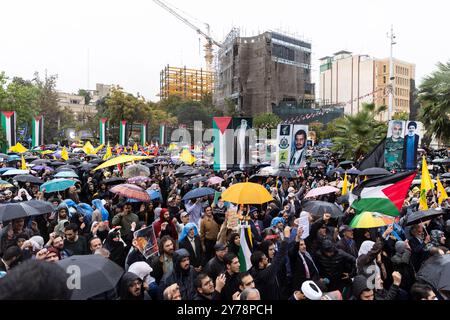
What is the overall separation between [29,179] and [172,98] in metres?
69.9

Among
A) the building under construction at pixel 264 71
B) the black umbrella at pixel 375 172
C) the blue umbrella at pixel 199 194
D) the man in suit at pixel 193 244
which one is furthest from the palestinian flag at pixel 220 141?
the building under construction at pixel 264 71

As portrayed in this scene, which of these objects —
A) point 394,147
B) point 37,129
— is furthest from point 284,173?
Answer: point 37,129

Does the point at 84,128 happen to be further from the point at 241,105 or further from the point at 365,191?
the point at 365,191

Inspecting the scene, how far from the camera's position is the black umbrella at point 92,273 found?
3.41m

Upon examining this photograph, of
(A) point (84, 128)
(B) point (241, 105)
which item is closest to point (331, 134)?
(B) point (241, 105)

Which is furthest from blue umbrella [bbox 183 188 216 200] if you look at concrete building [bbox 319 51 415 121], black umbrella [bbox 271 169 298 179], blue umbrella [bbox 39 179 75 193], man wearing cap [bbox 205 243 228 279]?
concrete building [bbox 319 51 415 121]

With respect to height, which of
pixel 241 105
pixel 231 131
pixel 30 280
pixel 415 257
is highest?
pixel 241 105

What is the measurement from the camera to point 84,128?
5700 cm

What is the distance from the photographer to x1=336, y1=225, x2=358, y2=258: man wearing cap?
18.5 ft

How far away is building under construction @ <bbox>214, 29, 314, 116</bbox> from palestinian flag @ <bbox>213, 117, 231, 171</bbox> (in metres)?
53.4

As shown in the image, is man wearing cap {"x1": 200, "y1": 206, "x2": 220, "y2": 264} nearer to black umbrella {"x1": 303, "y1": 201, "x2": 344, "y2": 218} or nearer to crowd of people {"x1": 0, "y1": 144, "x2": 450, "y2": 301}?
crowd of people {"x1": 0, "y1": 144, "x2": 450, "y2": 301}

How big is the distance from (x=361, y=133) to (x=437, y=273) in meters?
17.6

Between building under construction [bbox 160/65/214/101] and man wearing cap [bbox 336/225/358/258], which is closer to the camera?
man wearing cap [bbox 336/225/358/258]

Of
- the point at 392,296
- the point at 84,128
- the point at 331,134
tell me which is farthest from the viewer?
the point at 84,128
